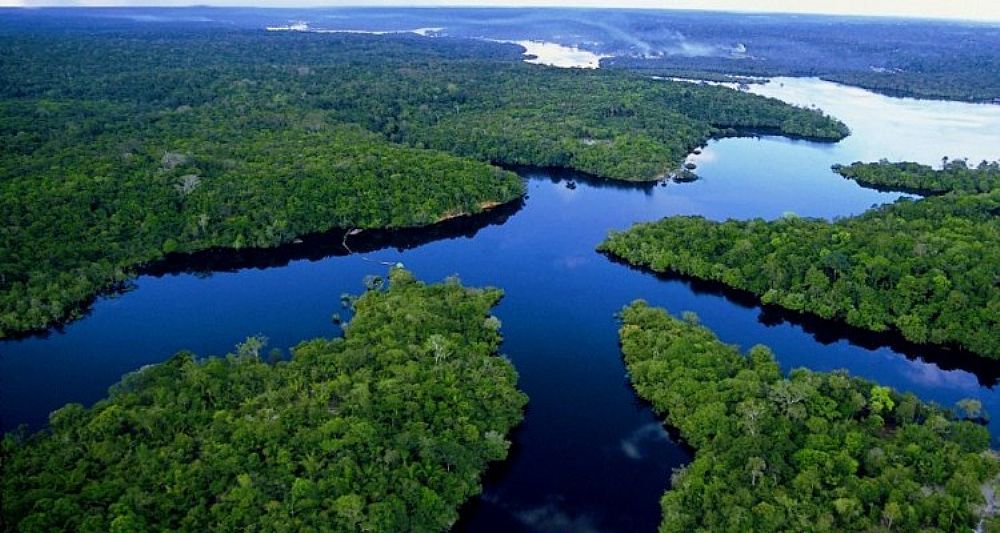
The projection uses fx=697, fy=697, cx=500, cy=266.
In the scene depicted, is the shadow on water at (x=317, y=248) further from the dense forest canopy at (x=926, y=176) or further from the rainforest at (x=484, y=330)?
the dense forest canopy at (x=926, y=176)

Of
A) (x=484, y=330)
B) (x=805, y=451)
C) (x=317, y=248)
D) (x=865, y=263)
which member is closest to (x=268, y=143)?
(x=317, y=248)

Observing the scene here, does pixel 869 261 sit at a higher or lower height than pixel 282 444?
higher

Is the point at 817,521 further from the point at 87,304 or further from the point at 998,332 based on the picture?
the point at 87,304

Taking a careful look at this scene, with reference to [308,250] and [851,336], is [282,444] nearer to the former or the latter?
Result: [308,250]

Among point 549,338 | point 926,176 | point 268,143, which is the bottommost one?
point 549,338

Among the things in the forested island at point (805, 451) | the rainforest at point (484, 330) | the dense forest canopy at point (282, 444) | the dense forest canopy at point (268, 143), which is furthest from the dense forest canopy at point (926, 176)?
the dense forest canopy at point (282, 444)

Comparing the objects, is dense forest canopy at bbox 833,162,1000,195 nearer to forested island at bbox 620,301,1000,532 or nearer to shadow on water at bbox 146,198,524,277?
shadow on water at bbox 146,198,524,277
